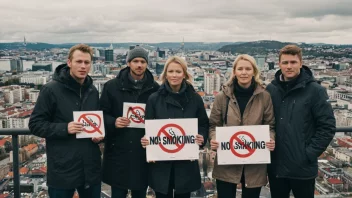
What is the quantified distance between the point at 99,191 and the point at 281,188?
1.55 meters

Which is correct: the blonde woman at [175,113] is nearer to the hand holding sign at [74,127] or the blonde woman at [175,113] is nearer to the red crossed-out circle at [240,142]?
the red crossed-out circle at [240,142]

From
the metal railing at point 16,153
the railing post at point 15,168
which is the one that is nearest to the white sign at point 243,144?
the metal railing at point 16,153

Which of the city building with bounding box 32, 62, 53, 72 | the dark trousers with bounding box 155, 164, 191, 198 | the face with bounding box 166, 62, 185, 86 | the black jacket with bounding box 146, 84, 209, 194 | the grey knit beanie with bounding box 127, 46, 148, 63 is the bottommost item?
the city building with bounding box 32, 62, 53, 72

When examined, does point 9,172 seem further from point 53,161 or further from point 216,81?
point 216,81

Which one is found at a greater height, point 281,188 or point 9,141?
point 9,141

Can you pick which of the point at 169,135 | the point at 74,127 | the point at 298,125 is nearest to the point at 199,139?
the point at 169,135

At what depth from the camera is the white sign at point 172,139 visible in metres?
2.97

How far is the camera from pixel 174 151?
3.01m

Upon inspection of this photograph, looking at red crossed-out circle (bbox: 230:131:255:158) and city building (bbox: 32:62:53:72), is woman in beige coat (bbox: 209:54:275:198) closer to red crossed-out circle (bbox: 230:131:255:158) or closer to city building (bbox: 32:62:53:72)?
red crossed-out circle (bbox: 230:131:255:158)

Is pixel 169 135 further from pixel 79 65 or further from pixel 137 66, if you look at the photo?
pixel 79 65

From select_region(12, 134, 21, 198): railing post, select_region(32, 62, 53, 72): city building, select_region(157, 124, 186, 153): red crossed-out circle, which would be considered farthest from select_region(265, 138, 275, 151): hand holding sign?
select_region(32, 62, 53, 72): city building

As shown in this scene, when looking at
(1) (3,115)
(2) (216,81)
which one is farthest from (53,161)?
(2) (216,81)

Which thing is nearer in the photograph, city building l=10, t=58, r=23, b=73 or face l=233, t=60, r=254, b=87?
face l=233, t=60, r=254, b=87

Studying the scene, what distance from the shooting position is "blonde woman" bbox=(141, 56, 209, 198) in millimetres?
2932
